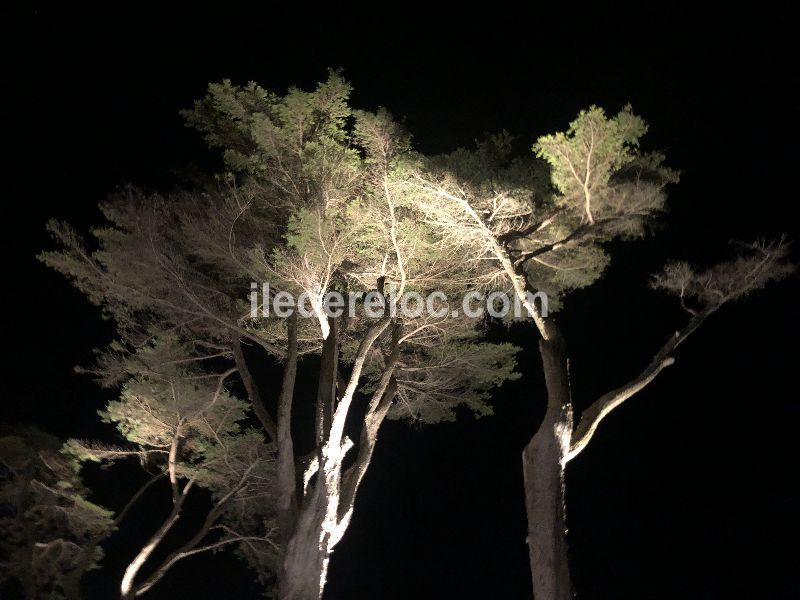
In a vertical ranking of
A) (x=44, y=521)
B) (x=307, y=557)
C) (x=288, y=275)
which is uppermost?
(x=288, y=275)

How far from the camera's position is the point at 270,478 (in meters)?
10.1

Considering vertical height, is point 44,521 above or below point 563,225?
below

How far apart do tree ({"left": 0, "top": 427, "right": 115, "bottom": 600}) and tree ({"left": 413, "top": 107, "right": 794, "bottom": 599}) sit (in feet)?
26.5

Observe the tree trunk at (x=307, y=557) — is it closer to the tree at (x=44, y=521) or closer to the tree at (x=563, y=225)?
the tree at (x=563, y=225)

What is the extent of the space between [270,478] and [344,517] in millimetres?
2847

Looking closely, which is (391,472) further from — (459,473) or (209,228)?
(209,228)

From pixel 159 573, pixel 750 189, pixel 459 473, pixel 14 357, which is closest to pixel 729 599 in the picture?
pixel 459 473

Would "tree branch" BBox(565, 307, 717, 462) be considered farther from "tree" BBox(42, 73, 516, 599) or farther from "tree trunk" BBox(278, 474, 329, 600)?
"tree trunk" BBox(278, 474, 329, 600)

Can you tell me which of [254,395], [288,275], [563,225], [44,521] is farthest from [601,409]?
[44,521]

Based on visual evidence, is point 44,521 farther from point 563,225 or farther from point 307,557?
point 563,225

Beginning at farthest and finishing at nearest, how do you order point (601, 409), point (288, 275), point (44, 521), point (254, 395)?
point (44, 521)
point (254, 395)
point (288, 275)
point (601, 409)

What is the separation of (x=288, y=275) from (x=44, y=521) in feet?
24.4

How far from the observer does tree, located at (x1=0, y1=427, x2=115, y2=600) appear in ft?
35.9

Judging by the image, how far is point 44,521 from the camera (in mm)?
11297
